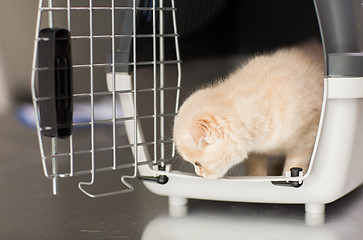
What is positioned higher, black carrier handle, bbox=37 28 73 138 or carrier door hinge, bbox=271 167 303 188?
black carrier handle, bbox=37 28 73 138

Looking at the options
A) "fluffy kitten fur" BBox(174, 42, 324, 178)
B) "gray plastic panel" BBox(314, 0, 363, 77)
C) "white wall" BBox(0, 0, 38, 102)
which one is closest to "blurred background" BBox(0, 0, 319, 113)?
"fluffy kitten fur" BBox(174, 42, 324, 178)

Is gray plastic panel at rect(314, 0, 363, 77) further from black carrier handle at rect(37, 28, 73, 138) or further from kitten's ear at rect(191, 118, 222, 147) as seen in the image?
black carrier handle at rect(37, 28, 73, 138)

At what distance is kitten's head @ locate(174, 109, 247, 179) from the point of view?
178 cm

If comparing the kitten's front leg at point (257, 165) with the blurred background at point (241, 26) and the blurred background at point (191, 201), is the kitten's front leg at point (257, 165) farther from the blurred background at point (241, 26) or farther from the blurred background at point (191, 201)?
the blurred background at point (241, 26)

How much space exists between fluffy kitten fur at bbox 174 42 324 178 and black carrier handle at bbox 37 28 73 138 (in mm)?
418

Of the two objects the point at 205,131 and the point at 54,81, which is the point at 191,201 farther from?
the point at 54,81

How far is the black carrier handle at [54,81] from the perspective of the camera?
1.49 m

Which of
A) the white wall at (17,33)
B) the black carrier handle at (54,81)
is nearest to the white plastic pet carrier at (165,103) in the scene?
the black carrier handle at (54,81)

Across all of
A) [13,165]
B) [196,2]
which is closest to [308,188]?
[196,2]

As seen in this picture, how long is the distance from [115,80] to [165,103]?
0.98 ft

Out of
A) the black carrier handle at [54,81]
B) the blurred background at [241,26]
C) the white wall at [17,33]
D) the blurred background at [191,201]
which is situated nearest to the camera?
the black carrier handle at [54,81]

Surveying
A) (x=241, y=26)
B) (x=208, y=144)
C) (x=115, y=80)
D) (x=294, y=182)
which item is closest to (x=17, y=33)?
(x=241, y=26)

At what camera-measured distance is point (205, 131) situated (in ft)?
5.84

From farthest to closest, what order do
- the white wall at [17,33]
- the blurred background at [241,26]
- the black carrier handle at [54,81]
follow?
1. the white wall at [17,33]
2. the blurred background at [241,26]
3. the black carrier handle at [54,81]
